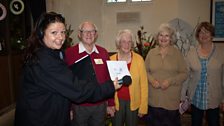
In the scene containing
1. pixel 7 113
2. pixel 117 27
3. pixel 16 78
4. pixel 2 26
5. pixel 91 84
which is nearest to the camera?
pixel 91 84

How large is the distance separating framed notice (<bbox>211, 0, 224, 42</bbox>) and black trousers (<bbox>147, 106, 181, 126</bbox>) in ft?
9.57

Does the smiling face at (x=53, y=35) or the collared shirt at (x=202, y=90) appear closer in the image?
the smiling face at (x=53, y=35)

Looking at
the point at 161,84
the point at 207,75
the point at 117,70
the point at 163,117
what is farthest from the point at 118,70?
the point at 207,75

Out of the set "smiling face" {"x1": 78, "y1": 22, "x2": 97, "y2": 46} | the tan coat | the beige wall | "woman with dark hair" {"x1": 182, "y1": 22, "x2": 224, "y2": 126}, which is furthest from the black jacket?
the beige wall

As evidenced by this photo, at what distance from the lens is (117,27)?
230 inches

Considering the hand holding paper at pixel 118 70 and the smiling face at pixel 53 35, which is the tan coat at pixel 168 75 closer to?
the hand holding paper at pixel 118 70

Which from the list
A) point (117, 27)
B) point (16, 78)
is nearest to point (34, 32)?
point (16, 78)

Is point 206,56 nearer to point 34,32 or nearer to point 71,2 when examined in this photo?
point 34,32

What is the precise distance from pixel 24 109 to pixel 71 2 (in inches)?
189

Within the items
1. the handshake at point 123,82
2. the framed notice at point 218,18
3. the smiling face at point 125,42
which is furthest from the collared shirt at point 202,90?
the framed notice at point 218,18

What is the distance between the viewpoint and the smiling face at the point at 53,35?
1457mm

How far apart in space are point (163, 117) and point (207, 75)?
629mm

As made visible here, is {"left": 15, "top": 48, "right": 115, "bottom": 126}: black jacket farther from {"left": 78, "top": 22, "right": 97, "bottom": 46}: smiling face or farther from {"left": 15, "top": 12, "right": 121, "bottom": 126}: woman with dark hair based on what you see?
{"left": 78, "top": 22, "right": 97, "bottom": 46}: smiling face

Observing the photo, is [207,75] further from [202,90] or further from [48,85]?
[48,85]
